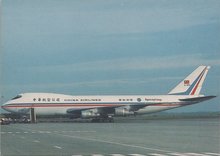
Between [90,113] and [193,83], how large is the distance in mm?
17367

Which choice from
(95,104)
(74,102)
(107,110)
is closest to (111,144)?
(107,110)

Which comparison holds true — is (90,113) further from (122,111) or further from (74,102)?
(122,111)

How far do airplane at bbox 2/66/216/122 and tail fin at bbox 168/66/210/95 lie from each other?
298 cm

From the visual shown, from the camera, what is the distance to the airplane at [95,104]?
6425cm

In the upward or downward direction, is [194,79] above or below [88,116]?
above

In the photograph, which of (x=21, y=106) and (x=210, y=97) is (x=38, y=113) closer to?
(x=21, y=106)

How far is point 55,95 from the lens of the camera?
6569cm

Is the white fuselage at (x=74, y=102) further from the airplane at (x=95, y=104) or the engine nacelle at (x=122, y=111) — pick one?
the engine nacelle at (x=122, y=111)

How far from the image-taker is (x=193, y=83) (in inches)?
2820

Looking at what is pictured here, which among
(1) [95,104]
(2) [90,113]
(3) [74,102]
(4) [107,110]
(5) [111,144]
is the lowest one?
(5) [111,144]

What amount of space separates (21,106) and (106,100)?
11560mm

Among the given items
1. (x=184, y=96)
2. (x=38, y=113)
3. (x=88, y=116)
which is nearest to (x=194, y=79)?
(x=184, y=96)

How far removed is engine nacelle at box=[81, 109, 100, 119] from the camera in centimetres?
6359

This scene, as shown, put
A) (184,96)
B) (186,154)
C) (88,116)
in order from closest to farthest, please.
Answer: (186,154) → (88,116) → (184,96)
